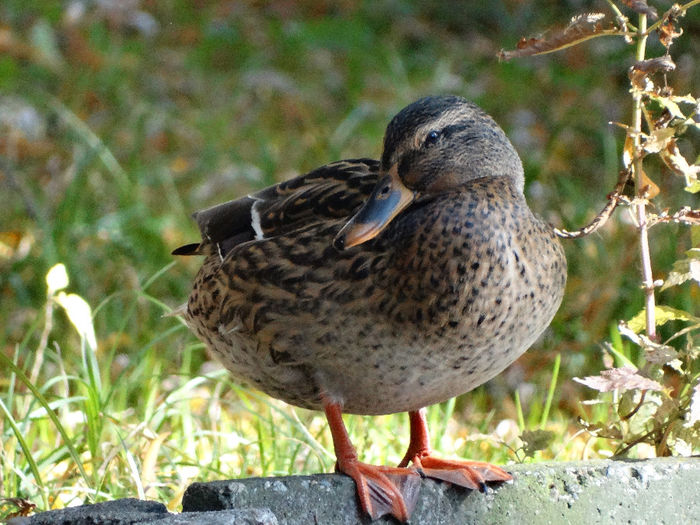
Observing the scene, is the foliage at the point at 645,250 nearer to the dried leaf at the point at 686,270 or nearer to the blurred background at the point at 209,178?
the dried leaf at the point at 686,270

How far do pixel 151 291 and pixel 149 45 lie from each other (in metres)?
3.28

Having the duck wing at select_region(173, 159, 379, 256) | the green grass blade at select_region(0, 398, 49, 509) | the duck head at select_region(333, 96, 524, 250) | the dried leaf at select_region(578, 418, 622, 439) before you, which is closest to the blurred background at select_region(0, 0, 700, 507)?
the green grass blade at select_region(0, 398, 49, 509)

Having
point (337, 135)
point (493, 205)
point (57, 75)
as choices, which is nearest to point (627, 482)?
point (493, 205)

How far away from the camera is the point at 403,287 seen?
2320 millimetres

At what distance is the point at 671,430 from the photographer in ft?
8.16

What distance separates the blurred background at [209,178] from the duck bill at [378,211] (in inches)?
27.1

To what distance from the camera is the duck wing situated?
2594 millimetres

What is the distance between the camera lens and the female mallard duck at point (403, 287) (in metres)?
2.30

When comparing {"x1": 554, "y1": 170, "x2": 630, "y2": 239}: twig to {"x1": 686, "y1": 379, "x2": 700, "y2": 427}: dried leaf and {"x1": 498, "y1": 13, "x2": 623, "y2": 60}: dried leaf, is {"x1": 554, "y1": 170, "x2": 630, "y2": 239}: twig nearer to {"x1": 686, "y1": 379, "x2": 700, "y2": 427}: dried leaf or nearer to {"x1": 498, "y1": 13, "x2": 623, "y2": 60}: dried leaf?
{"x1": 498, "y1": 13, "x2": 623, "y2": 60}: dried leaf

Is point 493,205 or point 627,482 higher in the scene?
point 493,205

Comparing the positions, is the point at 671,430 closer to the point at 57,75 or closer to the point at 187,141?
the point at 187,141

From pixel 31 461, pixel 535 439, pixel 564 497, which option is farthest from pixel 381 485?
pixel 31 461

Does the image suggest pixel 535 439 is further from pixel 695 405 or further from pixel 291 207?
pixel 291 207

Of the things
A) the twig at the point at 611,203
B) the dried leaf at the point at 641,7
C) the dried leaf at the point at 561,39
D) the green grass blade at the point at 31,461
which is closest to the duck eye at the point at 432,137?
the dried leaf at the point at 561,39
